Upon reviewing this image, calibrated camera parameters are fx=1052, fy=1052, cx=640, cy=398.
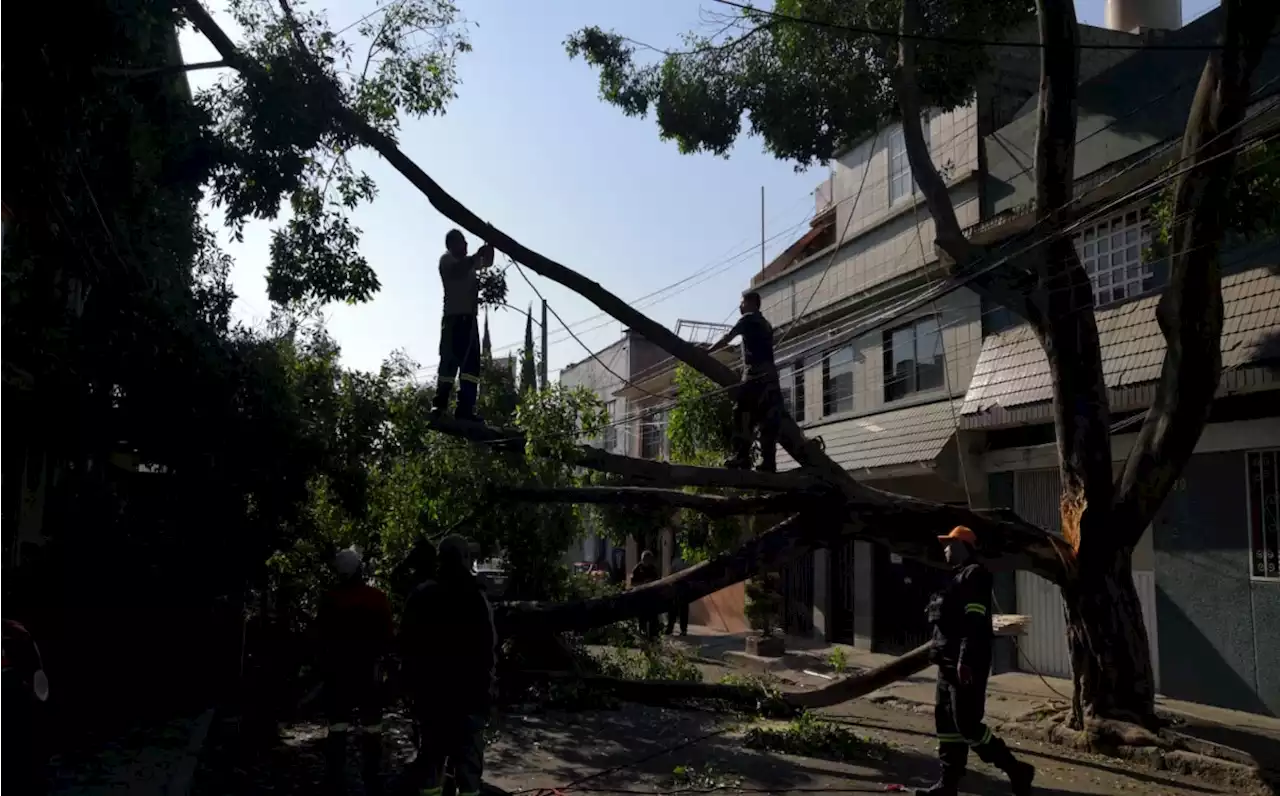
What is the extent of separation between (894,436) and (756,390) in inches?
285

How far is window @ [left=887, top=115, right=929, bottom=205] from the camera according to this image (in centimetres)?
1781

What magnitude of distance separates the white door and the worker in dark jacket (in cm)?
917

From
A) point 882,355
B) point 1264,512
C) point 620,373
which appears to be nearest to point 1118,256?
point 1264,512

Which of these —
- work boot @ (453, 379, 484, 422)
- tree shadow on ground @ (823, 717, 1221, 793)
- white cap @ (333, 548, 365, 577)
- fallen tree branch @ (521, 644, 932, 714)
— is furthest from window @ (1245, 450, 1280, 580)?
white cap @ (333, 548, 365, 577)

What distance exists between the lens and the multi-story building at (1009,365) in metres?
11.0

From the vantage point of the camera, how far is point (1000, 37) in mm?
12414

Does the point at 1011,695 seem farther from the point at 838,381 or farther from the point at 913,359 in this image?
the point at 838,381

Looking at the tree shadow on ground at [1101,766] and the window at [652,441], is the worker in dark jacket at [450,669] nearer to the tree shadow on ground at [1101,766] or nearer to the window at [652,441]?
the tree shadow on ground at [1101,766]

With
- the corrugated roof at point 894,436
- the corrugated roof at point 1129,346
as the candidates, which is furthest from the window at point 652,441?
the corrugated roof at point 1129,346

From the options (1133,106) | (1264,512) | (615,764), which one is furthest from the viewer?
(1133,106)

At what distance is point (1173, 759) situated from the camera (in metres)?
8.53

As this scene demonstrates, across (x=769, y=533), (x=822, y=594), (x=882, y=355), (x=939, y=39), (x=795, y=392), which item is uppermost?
(x=939, y=39)

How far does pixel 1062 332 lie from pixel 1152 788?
398cm

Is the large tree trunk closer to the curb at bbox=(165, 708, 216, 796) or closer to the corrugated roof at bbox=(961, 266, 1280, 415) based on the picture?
the corrugated roof at bbox=(961, 266, 1280, 415)
